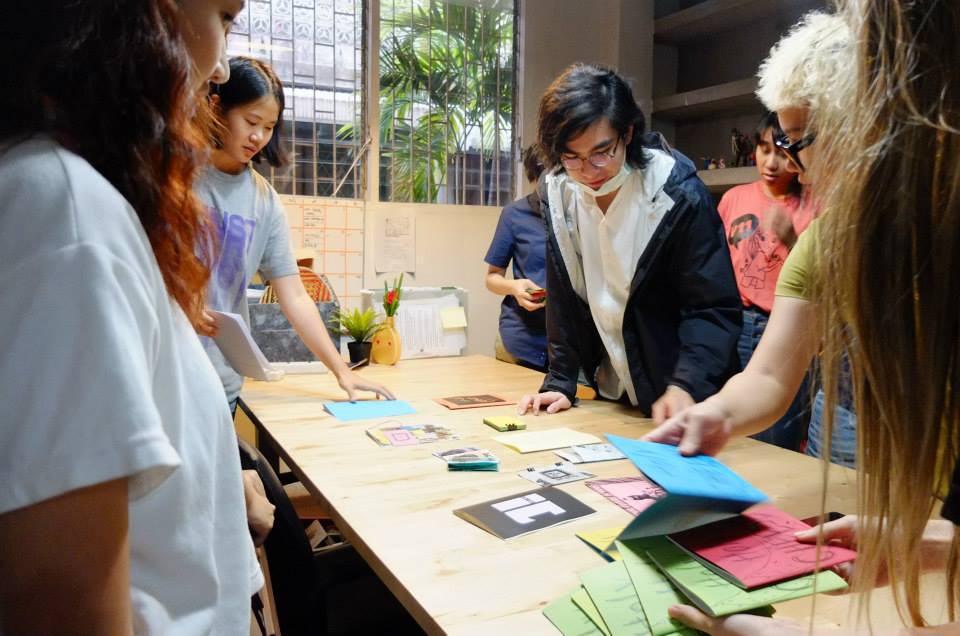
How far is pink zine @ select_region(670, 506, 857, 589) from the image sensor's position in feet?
2.40

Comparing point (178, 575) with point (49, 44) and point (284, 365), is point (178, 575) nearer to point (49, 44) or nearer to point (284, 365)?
point (49, 44)

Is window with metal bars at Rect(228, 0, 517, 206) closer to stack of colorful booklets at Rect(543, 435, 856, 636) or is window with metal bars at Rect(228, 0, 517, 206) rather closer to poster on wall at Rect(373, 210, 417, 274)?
poster on wall at Rect(373, 210, 417, 274)

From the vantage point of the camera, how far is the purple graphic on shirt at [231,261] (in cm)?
178

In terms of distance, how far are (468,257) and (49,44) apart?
3.33m

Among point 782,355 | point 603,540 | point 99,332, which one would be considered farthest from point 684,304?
point 99,332

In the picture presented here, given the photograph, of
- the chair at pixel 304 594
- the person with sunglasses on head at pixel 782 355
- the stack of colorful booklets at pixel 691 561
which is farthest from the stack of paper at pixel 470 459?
the stack of colorful booklets at pixel 691 561

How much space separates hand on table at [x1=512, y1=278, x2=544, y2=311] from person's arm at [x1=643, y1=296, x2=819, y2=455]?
129 cm

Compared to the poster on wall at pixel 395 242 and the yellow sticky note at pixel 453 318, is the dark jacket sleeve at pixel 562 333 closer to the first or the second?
the yellow sticky note at pixel 453 318

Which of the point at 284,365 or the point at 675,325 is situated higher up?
the point at 675,325

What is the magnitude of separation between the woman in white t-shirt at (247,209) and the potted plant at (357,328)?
0.51m

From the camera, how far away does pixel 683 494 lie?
0.66 metres

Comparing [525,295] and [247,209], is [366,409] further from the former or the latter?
[525,295]

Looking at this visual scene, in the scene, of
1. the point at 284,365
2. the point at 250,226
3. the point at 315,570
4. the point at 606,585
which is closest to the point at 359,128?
the point at 284,365

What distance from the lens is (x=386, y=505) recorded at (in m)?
1.16
